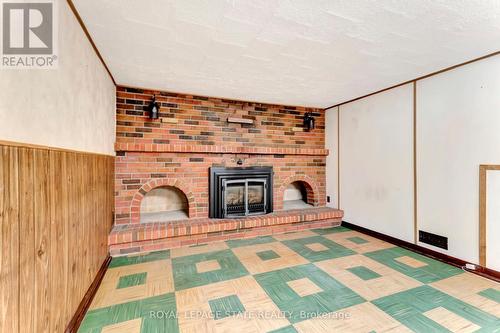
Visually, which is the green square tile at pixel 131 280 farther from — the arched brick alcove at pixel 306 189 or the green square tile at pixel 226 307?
the arched brick alcove at pixel 306 189

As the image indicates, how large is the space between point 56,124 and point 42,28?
484 millimetres

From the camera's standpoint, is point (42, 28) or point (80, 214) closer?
point (42, 28)

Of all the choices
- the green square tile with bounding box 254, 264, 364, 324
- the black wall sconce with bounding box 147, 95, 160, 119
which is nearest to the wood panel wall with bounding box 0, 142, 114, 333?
the black wall sconce with bounding box 147, 95, 160, 119

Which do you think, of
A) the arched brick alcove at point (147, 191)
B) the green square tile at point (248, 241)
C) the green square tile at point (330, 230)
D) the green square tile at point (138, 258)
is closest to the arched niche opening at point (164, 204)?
the arched brick alcove at point (147, 191)

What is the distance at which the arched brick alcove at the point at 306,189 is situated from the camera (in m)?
3.69

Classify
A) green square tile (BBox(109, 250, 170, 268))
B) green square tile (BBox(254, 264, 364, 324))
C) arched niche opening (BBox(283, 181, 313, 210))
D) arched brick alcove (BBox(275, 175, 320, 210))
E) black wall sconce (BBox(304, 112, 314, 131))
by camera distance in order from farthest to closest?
arched niche opening (BBox(283, 181, 313, 210)), black wall sconce (BBox(304, 112, 314, 131)), arched brick alcove (BBox(275, 175, 320, 210)), green square tile (BBox(109, 250, 170, 268)), green square tile (BBox(254, 264, 364, 324))

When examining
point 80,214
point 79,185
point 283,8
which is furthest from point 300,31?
point 80,214

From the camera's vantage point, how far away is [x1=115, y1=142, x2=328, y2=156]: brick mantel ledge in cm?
283

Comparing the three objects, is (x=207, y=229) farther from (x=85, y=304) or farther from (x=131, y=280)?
(x=85, y=304)

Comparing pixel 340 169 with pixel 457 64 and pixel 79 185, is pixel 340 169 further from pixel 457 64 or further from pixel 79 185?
pixel 79 185

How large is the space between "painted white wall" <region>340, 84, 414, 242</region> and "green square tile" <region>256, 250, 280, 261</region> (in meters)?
1.61

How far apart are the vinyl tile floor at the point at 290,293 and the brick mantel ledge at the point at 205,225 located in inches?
8.8

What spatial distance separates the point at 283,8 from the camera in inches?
56.3

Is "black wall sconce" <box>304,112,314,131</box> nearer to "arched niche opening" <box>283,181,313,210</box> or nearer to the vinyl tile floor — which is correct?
"arched niche opening" <box>283,181,313,210</box>
